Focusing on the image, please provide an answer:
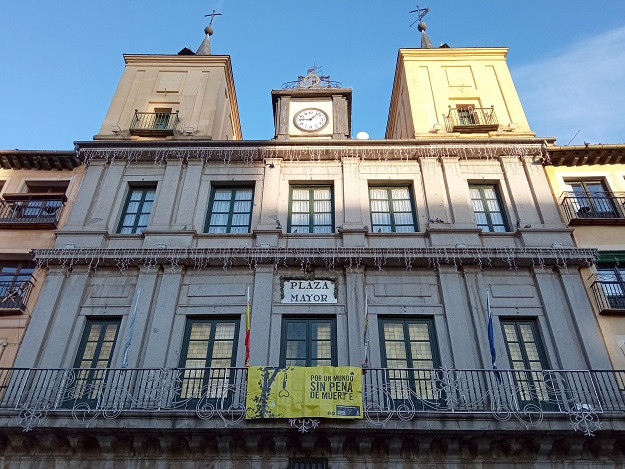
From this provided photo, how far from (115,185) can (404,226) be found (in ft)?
28.6

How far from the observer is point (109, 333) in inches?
563

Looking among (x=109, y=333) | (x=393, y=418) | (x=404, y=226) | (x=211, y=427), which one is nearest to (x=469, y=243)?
(x=404, y=226)

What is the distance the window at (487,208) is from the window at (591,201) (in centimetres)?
206

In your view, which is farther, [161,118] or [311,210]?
[161,118]

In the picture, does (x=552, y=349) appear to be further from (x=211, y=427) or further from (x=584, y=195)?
(x=211, y=427)

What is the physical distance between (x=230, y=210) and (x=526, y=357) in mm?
8981

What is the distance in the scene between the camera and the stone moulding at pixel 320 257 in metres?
14.9

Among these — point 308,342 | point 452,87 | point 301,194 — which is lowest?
point 308,342

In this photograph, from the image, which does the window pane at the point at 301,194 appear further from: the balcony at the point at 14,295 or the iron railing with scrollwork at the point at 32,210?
the balcony at the point at 14,295

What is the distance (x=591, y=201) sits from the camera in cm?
1672

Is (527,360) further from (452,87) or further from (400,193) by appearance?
(452,87)

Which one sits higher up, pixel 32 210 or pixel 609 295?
pixel 32 210

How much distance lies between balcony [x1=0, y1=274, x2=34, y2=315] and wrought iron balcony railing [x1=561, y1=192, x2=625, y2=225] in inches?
583

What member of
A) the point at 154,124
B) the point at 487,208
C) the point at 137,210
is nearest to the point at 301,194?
the point at 137,210
